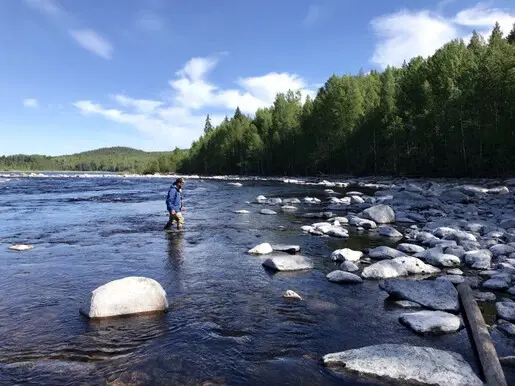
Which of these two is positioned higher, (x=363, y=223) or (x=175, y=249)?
(x=363, y=223)

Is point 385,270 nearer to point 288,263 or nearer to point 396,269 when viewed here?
point 396,269

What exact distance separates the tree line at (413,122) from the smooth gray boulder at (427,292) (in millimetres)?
38460

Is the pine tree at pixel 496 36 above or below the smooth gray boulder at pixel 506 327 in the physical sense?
above

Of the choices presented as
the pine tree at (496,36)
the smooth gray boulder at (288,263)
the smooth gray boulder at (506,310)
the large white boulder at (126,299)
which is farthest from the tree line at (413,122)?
the large white boulder at (126,299)

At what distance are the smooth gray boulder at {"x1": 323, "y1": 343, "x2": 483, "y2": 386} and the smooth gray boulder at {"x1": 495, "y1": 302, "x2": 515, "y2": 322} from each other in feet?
7.42

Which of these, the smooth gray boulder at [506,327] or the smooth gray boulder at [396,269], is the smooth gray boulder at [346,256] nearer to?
the smooth gray boulder at [396,269]

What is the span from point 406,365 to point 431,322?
1834 mm

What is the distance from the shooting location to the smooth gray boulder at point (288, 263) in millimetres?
11047

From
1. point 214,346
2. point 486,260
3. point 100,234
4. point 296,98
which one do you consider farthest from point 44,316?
point 296,98

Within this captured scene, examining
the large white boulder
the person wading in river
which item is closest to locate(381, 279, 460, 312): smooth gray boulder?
the large white boulder

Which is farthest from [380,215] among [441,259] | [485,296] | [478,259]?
[485,296]

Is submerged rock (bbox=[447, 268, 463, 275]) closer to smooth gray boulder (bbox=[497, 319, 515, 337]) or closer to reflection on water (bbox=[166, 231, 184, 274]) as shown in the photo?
smooth gray boulder (bbox=[497, 319, 515, 337])

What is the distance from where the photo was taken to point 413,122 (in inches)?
2085

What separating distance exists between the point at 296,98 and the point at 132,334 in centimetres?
9187
